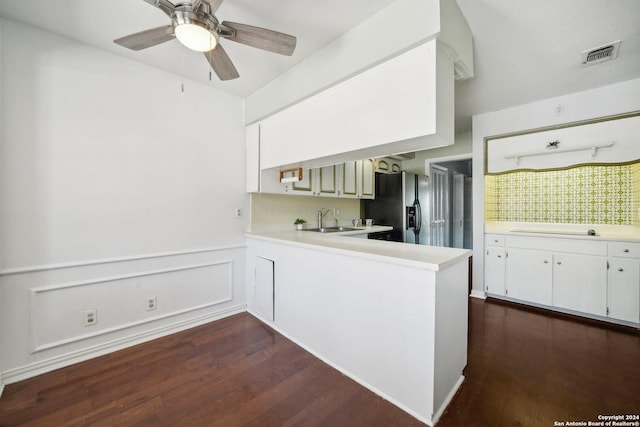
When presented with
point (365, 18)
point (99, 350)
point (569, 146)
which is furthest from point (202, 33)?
point (569, 146)

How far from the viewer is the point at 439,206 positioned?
4.84 metres

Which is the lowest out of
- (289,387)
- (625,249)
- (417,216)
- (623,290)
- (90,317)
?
(289,387)

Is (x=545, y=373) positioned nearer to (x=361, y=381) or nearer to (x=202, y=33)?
(x=361, y=381)

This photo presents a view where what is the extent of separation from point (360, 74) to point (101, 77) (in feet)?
6.90

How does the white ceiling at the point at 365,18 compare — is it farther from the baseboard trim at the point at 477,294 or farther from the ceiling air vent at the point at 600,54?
the baseboard trim at the point at 477,294

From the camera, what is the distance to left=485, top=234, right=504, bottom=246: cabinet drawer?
126 inches

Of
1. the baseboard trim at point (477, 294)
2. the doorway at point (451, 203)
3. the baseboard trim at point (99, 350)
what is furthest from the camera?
the doorway at point (451, 203)

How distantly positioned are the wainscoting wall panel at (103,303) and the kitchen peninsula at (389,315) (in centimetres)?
101

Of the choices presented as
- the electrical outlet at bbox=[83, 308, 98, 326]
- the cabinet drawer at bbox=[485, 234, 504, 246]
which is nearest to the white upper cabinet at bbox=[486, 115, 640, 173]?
the cabinet drawer at bbox=[485, 234, 504, 246]

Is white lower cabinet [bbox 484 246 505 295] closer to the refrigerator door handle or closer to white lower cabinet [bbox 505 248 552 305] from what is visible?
white lower cabinet [bbox 505 248 552 305]

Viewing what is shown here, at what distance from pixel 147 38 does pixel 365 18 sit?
136 cm

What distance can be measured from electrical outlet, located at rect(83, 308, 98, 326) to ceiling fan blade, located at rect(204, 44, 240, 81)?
2135mm

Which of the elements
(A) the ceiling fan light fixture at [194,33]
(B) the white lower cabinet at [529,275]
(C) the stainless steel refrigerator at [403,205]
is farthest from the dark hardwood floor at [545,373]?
(A) the ceiling fan light fixture at [194,33]

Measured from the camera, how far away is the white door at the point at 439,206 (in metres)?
4.61
